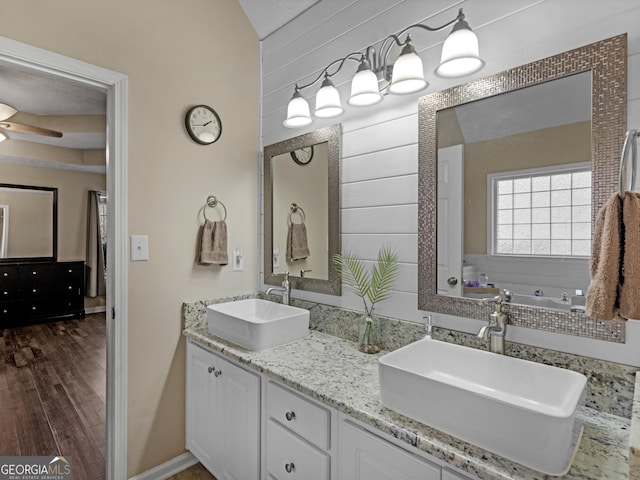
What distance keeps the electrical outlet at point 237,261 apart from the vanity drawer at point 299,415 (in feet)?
3.02

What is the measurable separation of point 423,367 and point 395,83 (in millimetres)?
1042

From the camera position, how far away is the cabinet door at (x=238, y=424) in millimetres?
1453

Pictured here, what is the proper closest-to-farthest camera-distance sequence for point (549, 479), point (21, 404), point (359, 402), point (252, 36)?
point (549, 479), point (359, 402), point (252, 36), point (21, 404)

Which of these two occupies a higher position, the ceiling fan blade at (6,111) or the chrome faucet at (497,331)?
the ceiling fan blade at (6,111)

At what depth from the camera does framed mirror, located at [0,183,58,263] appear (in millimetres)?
4887

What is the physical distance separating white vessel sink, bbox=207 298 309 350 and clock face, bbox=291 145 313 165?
802mm

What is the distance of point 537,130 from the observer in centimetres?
118

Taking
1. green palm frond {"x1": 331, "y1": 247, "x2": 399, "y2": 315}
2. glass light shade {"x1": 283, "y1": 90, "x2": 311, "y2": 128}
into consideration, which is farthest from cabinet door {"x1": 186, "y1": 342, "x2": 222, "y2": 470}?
glass light shade {"x1": 283, "y1": 90, "x2": 311, "y2": 128}

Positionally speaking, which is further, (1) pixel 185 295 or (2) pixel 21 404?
(2) pixel 21 404

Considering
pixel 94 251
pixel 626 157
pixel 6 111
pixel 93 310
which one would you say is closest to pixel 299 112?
pixel 626 157

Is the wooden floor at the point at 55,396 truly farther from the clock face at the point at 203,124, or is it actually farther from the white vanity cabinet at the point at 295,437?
the clock face at the point at 203,124

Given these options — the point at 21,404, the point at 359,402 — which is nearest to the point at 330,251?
the point at 359,402

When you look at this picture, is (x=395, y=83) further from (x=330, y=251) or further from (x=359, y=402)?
(x=359, y=402)

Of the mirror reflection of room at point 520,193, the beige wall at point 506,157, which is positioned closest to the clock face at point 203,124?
the mirror reflection of room at point 520,193
